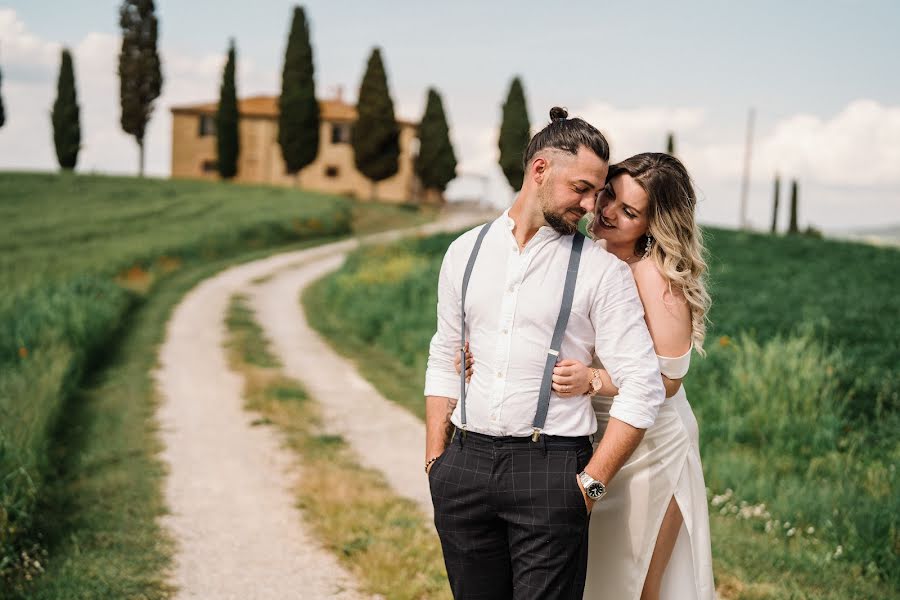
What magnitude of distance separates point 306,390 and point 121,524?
527 cm

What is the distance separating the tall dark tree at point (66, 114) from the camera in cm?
5175

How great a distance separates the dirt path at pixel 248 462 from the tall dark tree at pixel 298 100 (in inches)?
1230

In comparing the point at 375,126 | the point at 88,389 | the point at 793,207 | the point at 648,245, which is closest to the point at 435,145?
the point at 375,126

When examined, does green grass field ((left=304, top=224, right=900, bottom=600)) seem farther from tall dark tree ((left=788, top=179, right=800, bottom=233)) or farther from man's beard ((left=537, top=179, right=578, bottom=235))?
tall dark tree ((left=788, top=179, right=800, bottom=233))

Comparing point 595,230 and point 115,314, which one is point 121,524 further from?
point 115,314

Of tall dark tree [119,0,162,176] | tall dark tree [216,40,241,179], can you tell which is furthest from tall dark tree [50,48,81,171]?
tall dark tree [216,40,241,179]

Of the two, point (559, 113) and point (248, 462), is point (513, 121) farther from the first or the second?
point (559, 113)

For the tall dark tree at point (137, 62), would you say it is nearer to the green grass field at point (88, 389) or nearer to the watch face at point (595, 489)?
the green grass field at point (88, 389)

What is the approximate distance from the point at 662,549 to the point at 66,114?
56.0 metres

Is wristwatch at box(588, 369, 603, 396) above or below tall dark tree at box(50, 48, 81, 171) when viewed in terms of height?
below

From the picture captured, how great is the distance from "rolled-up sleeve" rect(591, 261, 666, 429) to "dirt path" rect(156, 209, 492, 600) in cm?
327

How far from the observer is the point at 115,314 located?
16484mm

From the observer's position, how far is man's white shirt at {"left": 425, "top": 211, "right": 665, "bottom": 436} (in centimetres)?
281

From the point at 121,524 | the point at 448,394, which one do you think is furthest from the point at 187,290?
the point at 448,394
